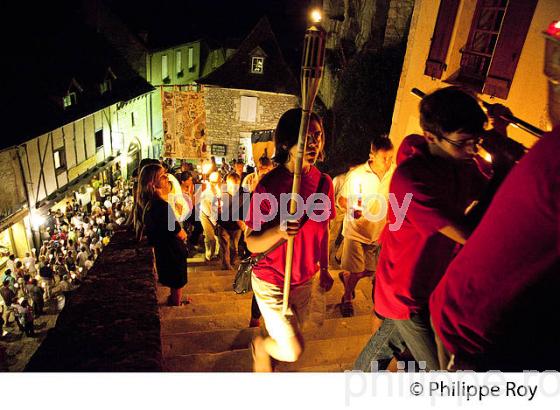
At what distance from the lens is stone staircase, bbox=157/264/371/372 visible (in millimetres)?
3893

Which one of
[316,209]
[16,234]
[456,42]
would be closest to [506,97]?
[456,42]

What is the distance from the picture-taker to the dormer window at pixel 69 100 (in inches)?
653

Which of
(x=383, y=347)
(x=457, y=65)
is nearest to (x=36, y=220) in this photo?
(x=457, y=65)

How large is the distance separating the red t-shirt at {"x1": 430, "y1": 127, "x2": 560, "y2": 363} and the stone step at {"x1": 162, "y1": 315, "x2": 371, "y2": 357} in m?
2.44

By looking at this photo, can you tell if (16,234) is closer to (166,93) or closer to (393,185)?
(166,93)

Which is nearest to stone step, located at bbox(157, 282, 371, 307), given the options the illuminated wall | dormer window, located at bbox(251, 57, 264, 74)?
the illuminated wall

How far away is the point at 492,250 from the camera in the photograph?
5.62ft

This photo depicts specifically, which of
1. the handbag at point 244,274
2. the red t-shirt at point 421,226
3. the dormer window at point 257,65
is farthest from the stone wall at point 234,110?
the red t-shirt at point 421,226

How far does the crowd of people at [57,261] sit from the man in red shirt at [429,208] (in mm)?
8489

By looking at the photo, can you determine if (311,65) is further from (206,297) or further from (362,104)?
(362,104)

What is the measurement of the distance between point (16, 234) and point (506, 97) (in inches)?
647

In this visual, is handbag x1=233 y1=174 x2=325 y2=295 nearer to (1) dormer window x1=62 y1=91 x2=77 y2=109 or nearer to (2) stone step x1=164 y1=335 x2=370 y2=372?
(2) stone step x1=164 y1=335 x2=370 y2=372

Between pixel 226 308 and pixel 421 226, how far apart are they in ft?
12.6

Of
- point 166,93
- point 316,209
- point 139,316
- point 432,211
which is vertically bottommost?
point 166,93
